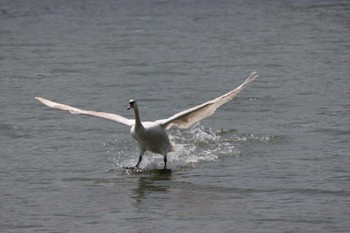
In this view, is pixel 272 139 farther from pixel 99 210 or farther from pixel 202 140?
pixel 99 210

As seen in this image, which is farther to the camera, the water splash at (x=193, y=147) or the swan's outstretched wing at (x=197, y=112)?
the water splash at (x=193, y=147)

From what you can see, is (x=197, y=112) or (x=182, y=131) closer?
(x=197, y=112)

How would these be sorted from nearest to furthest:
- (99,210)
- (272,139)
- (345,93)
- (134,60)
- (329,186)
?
(99,210)
(329,186)
(272,139)
(345,93)
(134,60)

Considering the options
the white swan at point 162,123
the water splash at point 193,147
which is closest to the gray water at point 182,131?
the water splash at point 193,147

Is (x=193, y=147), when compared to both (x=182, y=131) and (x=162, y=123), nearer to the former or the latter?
(x=182, y=131)

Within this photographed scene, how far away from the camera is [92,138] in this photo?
1927cm

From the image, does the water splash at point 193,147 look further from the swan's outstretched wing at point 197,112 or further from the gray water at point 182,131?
the swan's outstretched wing at point 197,112

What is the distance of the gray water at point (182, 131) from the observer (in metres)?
14.1

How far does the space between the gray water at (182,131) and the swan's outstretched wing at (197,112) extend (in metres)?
0.63

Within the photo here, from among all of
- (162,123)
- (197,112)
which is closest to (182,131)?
(197,112)

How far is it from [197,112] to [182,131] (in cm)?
250

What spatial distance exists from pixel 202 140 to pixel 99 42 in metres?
15.0

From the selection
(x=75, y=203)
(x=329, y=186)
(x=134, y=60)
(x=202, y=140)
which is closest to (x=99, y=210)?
(x=75, y=203)

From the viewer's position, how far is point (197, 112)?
17.4 meters
